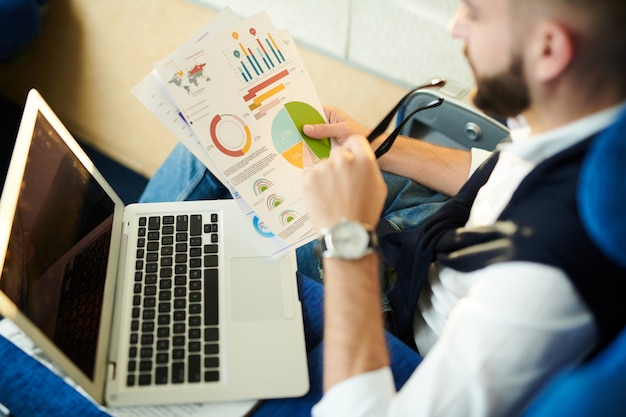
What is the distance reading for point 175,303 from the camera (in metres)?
0.90

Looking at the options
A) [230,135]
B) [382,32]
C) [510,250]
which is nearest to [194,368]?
[230,135]

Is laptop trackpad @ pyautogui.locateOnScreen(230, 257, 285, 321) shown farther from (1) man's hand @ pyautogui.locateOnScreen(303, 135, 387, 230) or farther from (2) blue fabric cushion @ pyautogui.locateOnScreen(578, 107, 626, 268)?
(2) blue fabric cushion @ pyautogui.locateOnScreen(578, 107, 626, 268)

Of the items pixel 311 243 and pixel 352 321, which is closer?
pixel 352 321

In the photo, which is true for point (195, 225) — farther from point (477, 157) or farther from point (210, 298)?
point (477, 157)

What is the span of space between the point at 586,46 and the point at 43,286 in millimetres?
740

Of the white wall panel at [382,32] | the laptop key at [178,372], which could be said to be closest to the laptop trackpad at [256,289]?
the laptop key at [178,372]

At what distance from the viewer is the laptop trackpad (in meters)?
0.91

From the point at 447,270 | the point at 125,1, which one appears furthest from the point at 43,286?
the point at 125,1

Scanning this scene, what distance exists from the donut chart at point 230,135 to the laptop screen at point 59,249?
0.23 meters

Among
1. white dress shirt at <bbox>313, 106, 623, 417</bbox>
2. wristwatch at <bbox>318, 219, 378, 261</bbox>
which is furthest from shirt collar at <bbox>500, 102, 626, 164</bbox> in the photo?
wristwatch at <bbox>318, 219, 378, 261</bbox>

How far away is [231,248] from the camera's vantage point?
0.99 meters

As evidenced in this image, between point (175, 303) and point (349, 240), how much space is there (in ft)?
1.04

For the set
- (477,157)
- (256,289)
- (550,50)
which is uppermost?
(550,50)

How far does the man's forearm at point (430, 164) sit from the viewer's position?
1.12m
